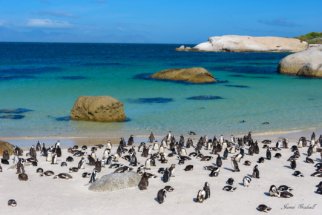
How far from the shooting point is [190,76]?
189ft

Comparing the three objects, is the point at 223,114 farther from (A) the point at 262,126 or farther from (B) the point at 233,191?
(B) the point at 233,191

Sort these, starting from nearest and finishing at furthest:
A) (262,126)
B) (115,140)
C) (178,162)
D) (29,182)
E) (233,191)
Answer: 1. (233,191)
2. (29,182)
3. (178,162)
4. (115,140)
5. (262,126)

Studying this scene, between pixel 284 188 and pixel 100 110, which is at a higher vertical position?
pixel 100 110

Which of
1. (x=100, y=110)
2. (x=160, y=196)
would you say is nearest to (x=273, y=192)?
(x=160, y=196)

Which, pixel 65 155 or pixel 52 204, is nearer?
pixel 52 204

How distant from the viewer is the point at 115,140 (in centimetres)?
2620

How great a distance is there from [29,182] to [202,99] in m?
26.1

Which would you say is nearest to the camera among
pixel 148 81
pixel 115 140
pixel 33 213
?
pixel 33 213

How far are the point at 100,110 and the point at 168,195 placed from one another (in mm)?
15720

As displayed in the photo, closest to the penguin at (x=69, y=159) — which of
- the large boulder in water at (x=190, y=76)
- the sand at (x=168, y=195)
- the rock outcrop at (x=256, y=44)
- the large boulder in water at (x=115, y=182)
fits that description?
the sand at (x=168, y=195)

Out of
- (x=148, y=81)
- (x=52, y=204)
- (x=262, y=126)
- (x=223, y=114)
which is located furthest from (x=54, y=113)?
(x=148, y=81)

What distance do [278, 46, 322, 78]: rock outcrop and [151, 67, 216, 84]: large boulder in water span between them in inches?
609

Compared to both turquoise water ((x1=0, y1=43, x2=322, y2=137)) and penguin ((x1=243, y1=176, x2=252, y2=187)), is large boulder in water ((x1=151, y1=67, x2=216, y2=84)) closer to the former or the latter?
turquoise water ((x1=0, y1=43, x2=322, y2=137))

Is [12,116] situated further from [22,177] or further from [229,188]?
[229,188]
